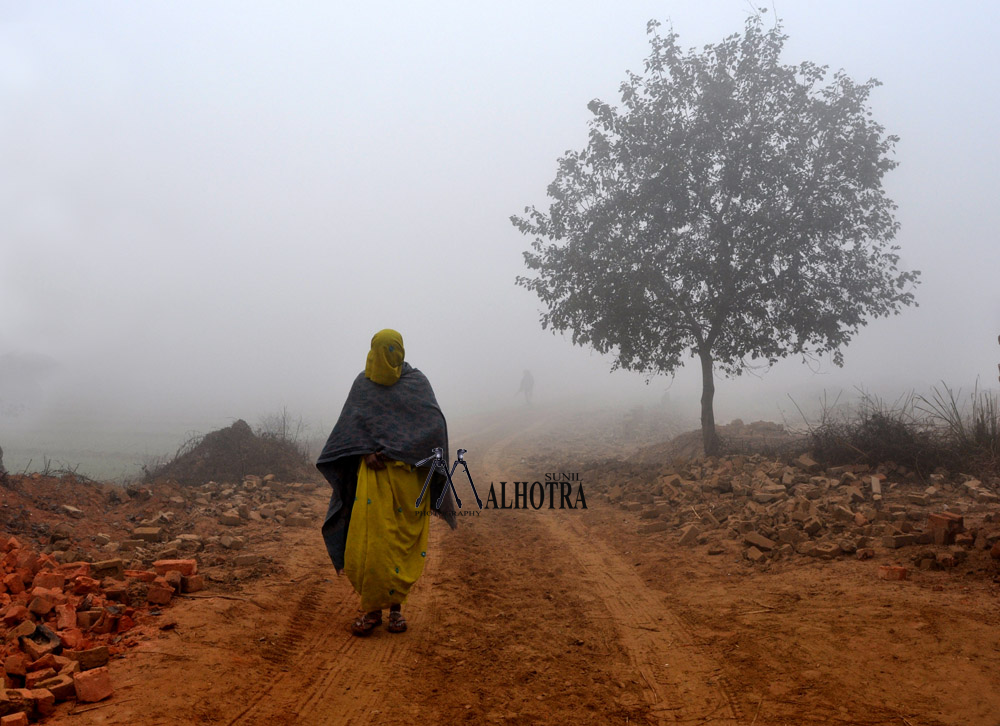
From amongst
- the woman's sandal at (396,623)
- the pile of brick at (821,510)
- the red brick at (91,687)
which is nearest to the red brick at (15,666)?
the red brick at (91,687)

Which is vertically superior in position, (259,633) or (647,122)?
(647,122)

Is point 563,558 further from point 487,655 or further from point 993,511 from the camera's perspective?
point 993,511

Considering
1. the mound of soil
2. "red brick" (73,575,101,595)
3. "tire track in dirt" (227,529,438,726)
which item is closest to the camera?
"tire track in dirt" (227,529,438,726)

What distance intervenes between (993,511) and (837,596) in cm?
315

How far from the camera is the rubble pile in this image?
12.5 ft

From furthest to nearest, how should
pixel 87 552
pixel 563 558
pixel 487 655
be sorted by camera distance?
1. pixel 563 558
2. pixel 87 552
3. pixel 487 655

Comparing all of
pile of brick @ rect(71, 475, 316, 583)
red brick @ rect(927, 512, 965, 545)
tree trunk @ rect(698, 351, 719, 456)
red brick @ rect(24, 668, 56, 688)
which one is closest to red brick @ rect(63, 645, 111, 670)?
red brick @ rect(24, 668, 56, 688)

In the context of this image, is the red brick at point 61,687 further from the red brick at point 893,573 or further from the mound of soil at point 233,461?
the mound of soil at point 233,461

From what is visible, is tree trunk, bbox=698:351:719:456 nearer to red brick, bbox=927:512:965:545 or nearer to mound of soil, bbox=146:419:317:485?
red brick, bbox=927:512:965:545

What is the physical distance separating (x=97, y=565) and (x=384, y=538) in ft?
8.08

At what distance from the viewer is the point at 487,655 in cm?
486

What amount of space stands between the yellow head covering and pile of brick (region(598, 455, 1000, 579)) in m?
4.53

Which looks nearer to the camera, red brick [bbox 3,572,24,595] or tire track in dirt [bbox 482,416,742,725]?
tire track in dirt [bbox 482,416,742,725]

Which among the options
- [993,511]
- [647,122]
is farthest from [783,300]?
[993,511]
